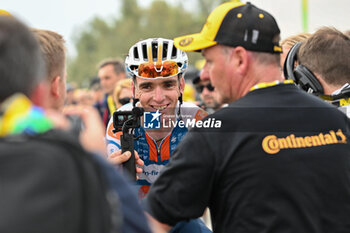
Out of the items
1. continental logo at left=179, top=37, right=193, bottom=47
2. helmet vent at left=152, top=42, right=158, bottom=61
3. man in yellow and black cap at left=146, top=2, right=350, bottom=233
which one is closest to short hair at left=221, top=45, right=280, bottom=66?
man in yellow and black cap at left=146, top=2, right=350, bottom=233

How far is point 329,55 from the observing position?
3.47 meters

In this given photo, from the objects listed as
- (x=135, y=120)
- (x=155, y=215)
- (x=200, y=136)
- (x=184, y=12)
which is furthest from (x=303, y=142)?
(x=184, y=12)

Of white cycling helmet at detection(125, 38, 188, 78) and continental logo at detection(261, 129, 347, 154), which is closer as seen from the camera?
continental logo at detection(261, 129, 347, 154)

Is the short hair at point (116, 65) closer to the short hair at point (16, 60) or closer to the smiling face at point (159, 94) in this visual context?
the smiling face at point (159, 94)

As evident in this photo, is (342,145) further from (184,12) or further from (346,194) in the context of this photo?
(184,12)

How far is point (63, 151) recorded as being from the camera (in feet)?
4.70

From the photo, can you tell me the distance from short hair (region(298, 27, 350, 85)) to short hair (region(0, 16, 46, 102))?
256 centimetres

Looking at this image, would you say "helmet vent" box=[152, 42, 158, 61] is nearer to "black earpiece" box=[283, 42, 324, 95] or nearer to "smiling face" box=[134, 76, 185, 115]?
"smiling face" box=[134, 76, 185, 115]

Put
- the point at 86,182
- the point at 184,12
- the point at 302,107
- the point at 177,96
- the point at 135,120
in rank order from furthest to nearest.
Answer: the point at 184,12 < the point at 177,96 < the point at 135,120 < the point at 302,107 < the point at 86,182

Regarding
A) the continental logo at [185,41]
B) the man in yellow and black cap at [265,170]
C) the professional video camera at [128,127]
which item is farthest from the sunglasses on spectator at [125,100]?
the man in yellow and black cap at [265,170]

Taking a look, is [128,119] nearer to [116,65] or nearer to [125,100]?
[125,100]

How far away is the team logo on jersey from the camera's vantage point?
3.89 meters

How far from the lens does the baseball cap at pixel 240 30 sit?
268 centimetres

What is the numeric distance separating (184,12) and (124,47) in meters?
8.95
